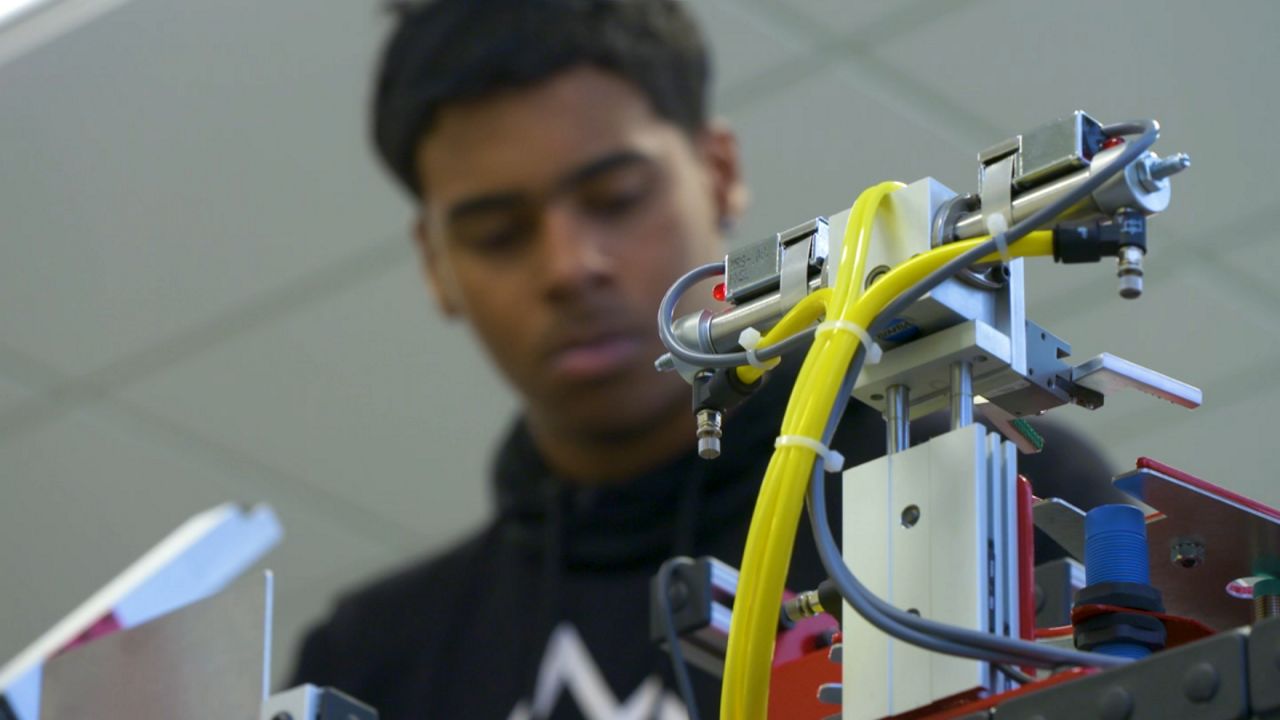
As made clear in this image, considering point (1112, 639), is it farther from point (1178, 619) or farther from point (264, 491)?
point (264, 491)

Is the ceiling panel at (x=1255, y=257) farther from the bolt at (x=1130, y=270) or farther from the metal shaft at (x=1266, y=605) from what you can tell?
the bolt at (x=1130, y=270)

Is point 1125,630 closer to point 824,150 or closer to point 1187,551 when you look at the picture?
point 1187,551

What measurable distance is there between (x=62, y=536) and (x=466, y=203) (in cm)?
128

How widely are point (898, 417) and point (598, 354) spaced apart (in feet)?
5.64

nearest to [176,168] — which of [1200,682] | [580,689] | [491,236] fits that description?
[491,236]

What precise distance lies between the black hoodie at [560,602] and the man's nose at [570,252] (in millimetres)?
270

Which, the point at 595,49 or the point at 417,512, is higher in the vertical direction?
the point at 595,49

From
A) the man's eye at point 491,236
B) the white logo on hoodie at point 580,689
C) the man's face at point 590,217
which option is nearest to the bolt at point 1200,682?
the white logo on hoodie at point 580,689

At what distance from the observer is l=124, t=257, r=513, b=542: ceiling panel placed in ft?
9.82

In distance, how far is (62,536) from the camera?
356 centimetres

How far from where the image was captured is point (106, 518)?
11.5 ft

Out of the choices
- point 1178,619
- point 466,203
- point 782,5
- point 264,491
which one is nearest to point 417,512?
point 264,491

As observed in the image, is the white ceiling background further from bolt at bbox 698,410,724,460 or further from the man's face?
bolt at bbox 698,410,724,460

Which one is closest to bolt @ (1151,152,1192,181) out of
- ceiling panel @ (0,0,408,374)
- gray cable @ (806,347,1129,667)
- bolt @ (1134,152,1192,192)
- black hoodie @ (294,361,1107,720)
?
bolt @ (1134,152,1192,192)
